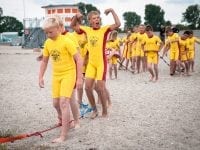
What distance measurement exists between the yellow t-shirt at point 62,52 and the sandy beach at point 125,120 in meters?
1.24

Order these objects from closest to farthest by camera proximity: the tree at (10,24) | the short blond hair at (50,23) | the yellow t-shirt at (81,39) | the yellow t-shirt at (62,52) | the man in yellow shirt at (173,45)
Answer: the short blond hair at (50,23), the yellow t-shirt at (62,52), the yellow t-shirt at (81,39), the man in yellow shirt at (173,45), the tree at (10,24)

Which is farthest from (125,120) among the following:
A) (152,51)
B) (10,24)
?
(10,24)

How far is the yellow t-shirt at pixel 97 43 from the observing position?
29.0 feet

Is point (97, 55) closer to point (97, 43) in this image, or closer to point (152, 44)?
point (97, 43)

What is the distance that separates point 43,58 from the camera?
7508 mm

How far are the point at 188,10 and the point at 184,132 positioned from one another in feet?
341

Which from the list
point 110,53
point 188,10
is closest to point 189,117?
point 110,53

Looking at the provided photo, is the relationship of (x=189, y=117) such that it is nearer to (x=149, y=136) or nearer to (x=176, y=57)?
(x=149, y=136)

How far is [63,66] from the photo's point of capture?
23.6ft

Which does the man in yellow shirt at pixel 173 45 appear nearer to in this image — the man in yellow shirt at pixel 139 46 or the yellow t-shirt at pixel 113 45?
the man in yellow shirt at pixel 139 46

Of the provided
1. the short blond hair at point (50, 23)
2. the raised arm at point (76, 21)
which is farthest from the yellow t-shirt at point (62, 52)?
the raised arm at point (76, 21)

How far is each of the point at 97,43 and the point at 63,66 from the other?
185 cm

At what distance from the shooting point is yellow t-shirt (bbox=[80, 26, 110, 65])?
8.83 m

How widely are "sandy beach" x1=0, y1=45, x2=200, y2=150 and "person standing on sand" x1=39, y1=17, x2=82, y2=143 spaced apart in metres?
0.56
